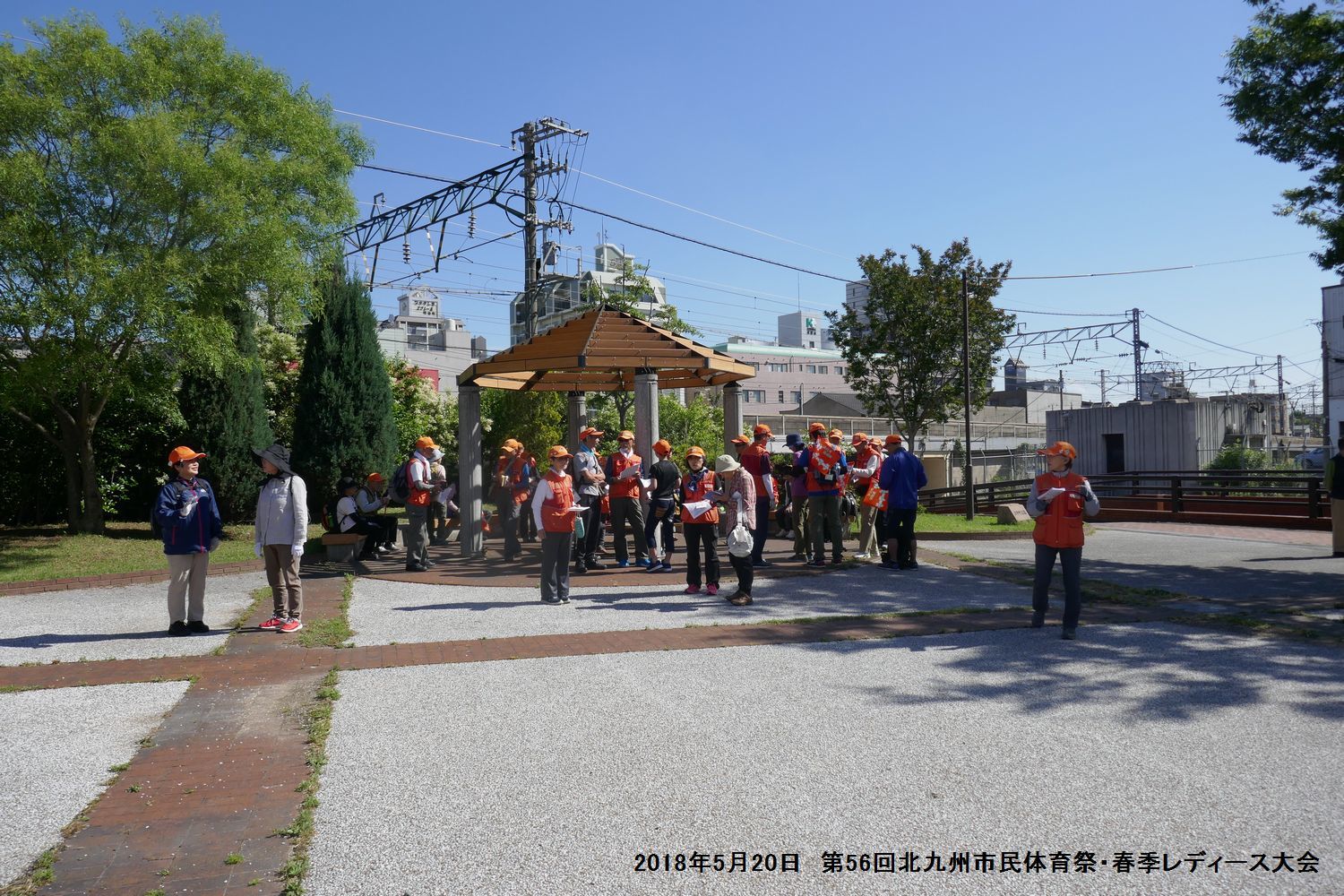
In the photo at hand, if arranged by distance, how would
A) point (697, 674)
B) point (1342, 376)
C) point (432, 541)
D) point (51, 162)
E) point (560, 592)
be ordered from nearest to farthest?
1. point (697, 674)
2. point (560, 592)
3. point (51, 162)
4. point (432, 541)
5. point (1342, 376)

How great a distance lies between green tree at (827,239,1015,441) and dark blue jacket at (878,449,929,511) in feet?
50.3

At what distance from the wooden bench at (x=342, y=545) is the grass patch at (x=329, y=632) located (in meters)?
3.43

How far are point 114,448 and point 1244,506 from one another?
72.2 ft

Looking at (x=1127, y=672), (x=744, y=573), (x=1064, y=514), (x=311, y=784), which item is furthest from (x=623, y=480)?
(x=311, y=784)

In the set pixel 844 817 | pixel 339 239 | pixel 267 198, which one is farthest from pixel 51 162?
pixel 844 817

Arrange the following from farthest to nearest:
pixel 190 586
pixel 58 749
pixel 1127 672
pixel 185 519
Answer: pixel 190 586, pixel 185 519, pixel 1127 672, pixel 58 749

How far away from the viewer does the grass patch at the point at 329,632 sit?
27.1 feet

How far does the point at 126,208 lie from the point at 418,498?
648 cm

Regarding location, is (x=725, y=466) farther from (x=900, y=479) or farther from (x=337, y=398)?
(x=337, y=398)

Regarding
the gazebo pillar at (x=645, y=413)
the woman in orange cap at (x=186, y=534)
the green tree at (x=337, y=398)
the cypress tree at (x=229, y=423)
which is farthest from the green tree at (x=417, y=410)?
the woman in orange cap at (x=186, y=534)

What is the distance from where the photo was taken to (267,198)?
14.9 metres

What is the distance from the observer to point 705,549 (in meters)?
10.4

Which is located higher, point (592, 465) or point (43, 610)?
point (592, 465)

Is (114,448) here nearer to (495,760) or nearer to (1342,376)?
(495,760)
